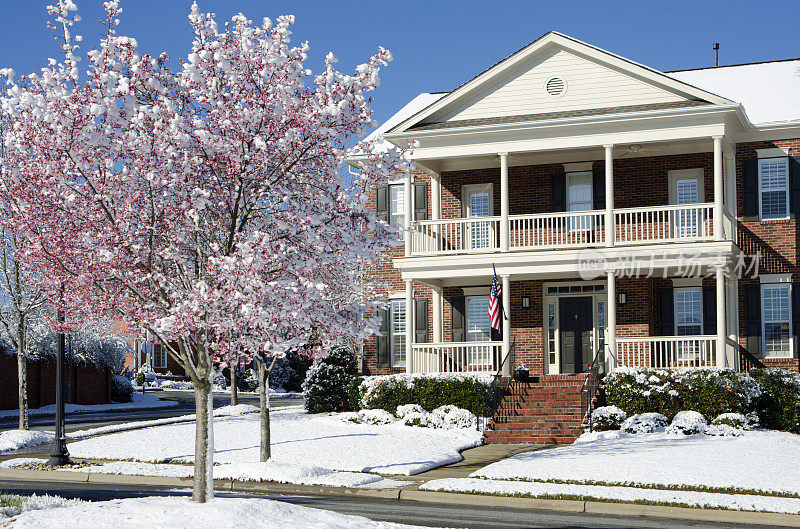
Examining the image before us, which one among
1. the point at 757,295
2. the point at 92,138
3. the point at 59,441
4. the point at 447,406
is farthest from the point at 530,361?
the point at 92,138

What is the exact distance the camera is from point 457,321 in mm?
28672

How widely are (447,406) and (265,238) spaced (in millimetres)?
15140

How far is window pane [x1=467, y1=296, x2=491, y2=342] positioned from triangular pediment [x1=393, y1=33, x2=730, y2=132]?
5468 millimetres

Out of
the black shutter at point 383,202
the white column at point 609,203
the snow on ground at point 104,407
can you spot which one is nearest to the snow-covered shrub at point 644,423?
the white column at point 609,203

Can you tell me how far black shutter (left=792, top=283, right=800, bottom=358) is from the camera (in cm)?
2578

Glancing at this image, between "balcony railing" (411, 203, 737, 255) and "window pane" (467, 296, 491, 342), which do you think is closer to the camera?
"balcony railing" (411, 203, 737, 255)

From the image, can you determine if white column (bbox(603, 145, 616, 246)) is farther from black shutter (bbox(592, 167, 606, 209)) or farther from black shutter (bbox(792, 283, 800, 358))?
black shutter (bbox(792, 283, 800, 358))

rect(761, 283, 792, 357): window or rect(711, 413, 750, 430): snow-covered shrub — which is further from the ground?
rect(761, 283, 792, 357): window

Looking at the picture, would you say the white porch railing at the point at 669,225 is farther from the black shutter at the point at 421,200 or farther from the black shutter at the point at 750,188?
the black shutter at the point at 421,200

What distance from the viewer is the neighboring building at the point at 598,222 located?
2488cm

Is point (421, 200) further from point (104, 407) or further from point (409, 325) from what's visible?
point (104, 407)

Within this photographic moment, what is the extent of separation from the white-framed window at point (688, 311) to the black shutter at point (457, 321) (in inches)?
243

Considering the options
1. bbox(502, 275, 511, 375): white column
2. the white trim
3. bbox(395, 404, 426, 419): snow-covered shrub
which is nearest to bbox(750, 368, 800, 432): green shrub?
the white trim

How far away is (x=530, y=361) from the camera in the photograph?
27.7 meters
